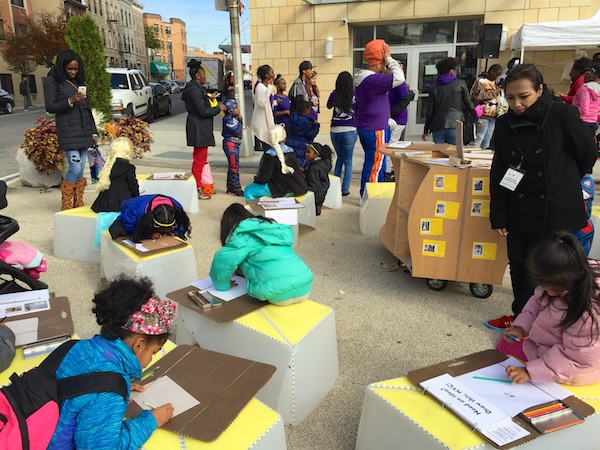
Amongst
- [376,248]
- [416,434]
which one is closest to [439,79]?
[376,248]

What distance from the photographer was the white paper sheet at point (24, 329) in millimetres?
2414

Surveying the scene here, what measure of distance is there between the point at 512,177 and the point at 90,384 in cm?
257

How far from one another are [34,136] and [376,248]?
5637 millimetres

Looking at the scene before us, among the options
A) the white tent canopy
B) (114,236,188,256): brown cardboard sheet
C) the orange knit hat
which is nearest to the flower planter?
(114,236,188,256): brown cardboard sheet

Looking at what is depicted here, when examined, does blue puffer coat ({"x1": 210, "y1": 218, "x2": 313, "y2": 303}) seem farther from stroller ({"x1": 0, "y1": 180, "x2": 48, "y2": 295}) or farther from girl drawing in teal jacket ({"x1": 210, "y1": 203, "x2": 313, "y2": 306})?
stroller ({"x1": 0, "y1": 180, "x2": 48, "y2": 295})

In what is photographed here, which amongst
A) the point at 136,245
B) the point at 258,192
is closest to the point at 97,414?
the point at 136,245

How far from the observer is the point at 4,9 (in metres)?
36.1

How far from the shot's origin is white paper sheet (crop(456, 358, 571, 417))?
A: 1.89 meters

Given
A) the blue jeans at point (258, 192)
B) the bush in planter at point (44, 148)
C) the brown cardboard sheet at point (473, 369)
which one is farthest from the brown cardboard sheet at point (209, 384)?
the bush in planter at point (44, 148)

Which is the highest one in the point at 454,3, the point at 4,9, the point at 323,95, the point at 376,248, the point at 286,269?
the point at 4,9

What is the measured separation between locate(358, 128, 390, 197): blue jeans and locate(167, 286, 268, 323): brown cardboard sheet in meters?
3.75

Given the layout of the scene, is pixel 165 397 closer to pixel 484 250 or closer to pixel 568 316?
pixel 568 316

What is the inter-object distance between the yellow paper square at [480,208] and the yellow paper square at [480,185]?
61 mm

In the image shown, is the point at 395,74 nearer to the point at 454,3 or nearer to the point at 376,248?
the point at 376,248
